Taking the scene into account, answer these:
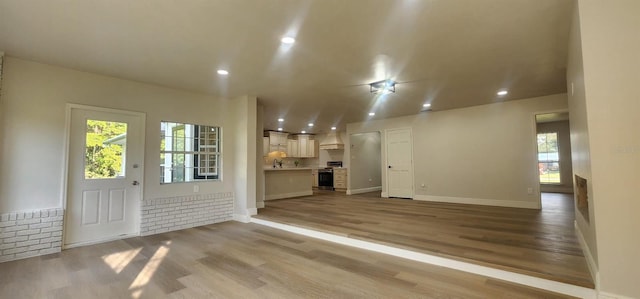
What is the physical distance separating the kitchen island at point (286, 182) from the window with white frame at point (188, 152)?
2073 millimetres

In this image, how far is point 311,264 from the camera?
9.70 ft

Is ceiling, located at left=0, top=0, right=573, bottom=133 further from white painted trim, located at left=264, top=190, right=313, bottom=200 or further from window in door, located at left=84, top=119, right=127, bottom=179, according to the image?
white painted trim, located at left=264, top=190, right=313, bottom=200

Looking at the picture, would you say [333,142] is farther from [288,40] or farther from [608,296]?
[608,296]

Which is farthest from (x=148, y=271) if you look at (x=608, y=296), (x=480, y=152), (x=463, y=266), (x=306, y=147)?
(x=306, y=147)

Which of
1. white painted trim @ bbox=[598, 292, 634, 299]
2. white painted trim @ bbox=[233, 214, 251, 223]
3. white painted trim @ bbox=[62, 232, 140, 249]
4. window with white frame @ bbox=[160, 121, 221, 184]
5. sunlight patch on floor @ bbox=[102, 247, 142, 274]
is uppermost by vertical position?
window with white frame @ bbox=[160, 121, 221, 184]

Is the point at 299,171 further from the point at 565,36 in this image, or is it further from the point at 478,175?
the point at 565,36

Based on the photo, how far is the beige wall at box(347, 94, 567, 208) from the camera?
5.62m

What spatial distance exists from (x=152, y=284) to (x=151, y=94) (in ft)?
10.2

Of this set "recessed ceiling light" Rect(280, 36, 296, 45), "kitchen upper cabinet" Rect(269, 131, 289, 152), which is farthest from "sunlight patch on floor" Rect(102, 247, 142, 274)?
"kitchen upper cabinet" Rect(269, 131, 289, 152)

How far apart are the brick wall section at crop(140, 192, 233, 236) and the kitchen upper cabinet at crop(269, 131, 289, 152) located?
4.94 meters

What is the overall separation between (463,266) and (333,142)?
7982 millimetres

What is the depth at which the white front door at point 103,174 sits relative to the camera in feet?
12.1

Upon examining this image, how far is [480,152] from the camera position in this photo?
20.4 feet

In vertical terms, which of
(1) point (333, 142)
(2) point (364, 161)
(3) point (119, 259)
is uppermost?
(1) point (333, 142)
